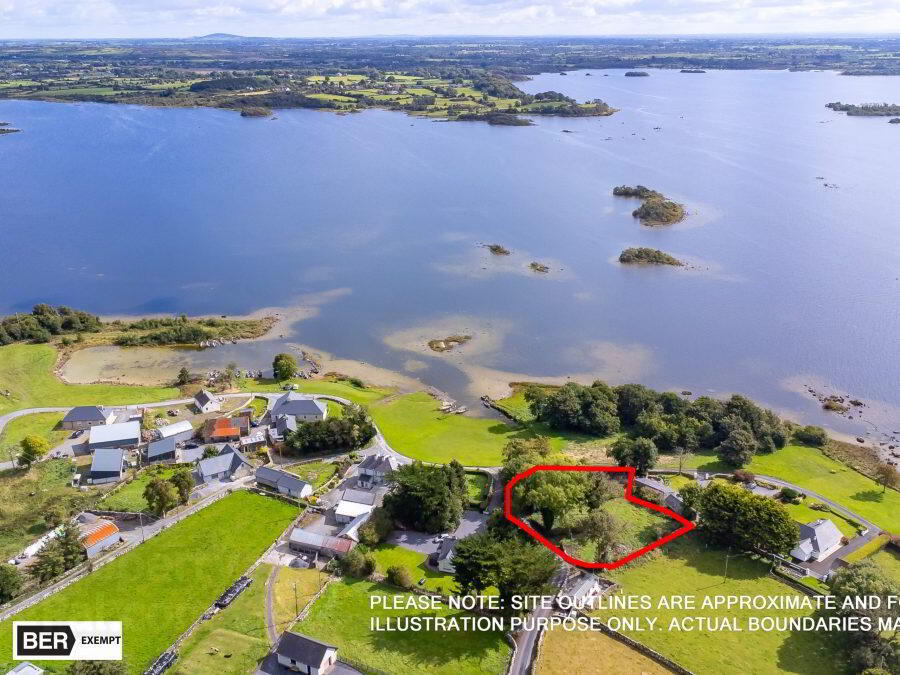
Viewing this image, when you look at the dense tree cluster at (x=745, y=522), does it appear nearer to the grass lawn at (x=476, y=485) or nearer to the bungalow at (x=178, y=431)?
the grass lawn at (x=476, y=485)

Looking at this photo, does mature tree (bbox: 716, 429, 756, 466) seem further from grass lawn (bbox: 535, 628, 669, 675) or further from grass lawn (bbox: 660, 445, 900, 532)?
grass lawn (bbox: 535, 628, 669, 675)

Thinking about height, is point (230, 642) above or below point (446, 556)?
above

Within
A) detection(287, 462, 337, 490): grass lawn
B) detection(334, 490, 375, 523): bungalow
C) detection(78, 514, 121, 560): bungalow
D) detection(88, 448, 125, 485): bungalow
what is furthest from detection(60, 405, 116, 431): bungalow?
detection(334, 490, 375, 523): bungalow

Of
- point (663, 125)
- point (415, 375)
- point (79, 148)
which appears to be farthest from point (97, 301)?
point (663, 125)

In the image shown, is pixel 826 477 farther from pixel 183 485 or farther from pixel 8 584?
pixel 8 584

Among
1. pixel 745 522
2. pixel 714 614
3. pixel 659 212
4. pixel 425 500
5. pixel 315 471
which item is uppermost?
pixel 659 212

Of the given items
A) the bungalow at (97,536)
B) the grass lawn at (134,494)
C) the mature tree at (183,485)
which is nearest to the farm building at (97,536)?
the bungalow at (97,536)

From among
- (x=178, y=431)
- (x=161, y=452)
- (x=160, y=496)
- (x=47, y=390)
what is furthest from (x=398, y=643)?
(x=47, y=390)

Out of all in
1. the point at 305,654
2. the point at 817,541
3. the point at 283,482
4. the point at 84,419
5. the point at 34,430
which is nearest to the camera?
the point at 305,654
